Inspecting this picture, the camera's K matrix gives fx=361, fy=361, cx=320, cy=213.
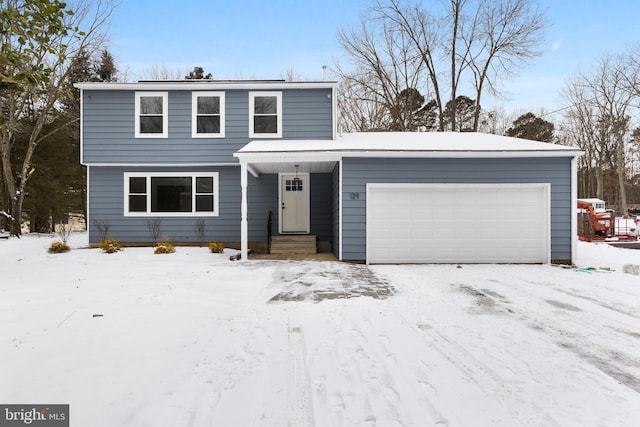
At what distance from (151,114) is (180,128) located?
43.1 inches

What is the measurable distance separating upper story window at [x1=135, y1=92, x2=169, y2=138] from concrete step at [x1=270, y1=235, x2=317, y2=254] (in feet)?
16.7

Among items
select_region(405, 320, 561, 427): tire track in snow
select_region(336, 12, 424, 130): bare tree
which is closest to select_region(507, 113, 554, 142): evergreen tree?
select_region(336, 12, 424, 130): bare tree

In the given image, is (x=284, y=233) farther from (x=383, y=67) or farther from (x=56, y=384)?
(x=383, y=67)

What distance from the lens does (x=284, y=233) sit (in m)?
12.1

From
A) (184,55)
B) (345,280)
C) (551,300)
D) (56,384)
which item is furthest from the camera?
(184,55)

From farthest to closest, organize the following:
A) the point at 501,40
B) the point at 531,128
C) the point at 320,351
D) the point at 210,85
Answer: the point at 531,128, the point at 501,40, the point at 210,85, the point at 320,351

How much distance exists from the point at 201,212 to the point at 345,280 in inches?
265

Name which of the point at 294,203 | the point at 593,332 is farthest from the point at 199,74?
the point at 593,332

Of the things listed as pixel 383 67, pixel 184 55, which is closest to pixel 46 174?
pixel 184 55

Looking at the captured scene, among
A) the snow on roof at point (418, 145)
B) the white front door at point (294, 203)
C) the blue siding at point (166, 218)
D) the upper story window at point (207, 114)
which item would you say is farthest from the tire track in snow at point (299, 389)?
the upper story window at point (207, 114)

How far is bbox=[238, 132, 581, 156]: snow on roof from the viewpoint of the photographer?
9125 mm

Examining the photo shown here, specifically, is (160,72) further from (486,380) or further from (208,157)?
(486,380)

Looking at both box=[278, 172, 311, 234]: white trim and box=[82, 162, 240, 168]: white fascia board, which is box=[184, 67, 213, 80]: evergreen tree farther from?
box=[278, 172, 311, 234]: white trim

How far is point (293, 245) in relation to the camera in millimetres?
11336
